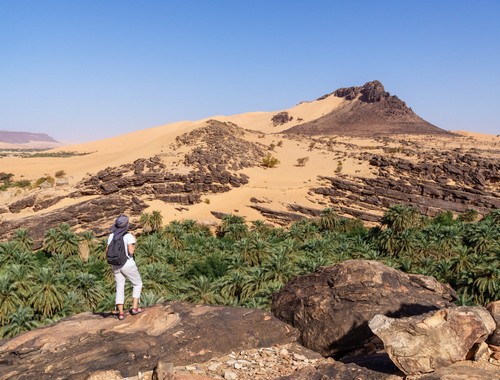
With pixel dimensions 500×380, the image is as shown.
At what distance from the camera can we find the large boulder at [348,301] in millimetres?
8281

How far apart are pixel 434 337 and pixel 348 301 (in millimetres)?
2608

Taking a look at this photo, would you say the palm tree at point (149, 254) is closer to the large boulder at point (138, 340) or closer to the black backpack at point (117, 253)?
the large boulder at point (138, 340)

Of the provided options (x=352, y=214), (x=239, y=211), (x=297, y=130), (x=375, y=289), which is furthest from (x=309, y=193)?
(x=297, y=130)

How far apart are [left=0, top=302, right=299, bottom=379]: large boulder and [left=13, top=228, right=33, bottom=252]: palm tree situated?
82.0 ft

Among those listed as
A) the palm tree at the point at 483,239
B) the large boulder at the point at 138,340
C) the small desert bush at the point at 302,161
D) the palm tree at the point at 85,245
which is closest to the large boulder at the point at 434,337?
the large boulder at the point at 138,340

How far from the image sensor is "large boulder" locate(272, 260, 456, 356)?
8281 millimetres

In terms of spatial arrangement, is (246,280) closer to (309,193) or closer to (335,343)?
(335,343)

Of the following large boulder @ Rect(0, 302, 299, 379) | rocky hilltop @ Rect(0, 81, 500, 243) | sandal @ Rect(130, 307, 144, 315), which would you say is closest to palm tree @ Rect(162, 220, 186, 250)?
rocky hilltop @ Rect(0, 81, 500, 243)

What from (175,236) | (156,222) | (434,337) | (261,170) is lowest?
(175,236)

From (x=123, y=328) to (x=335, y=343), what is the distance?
4300mm

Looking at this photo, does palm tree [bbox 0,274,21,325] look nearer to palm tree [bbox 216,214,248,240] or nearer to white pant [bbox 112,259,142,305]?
white pant [bbox 112,259,142,305]

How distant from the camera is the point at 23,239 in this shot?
3100cm

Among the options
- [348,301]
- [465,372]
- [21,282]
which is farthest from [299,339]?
[21,282]

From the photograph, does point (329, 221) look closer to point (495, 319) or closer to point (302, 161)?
point (302, 161)
